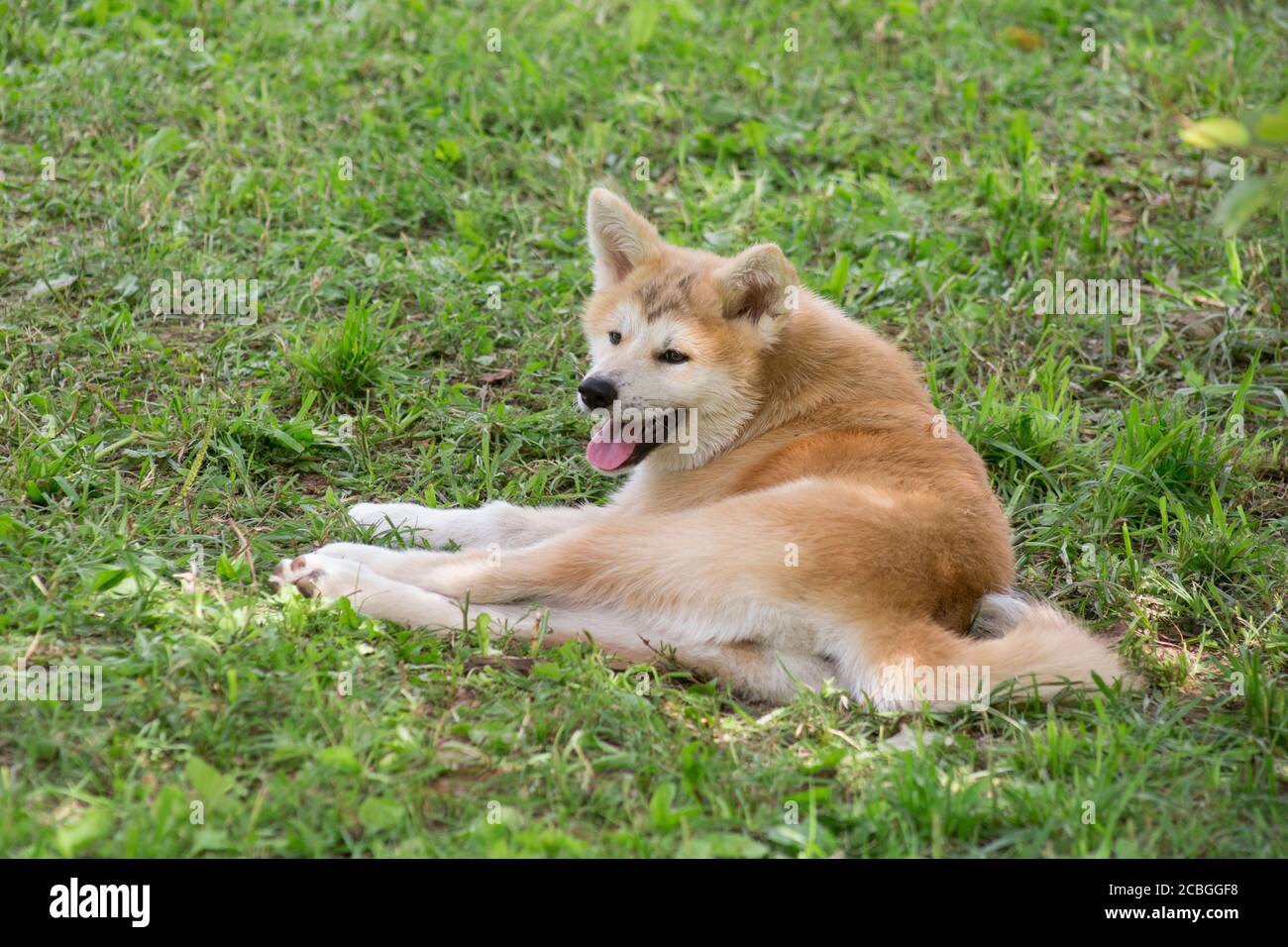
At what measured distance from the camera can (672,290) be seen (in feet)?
15.9

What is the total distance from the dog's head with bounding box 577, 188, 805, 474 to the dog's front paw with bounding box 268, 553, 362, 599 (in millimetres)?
1094

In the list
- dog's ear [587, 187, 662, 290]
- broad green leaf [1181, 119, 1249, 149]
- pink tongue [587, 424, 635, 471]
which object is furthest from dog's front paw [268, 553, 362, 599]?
broad green leaf [1181, 119, 1249, 149]

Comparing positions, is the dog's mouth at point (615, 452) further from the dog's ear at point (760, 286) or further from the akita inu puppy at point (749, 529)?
the dog's ear at point (760, 286)

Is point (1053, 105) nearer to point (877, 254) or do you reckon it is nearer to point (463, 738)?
point (877, 254)

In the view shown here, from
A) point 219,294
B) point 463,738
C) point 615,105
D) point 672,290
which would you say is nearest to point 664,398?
point 672,290

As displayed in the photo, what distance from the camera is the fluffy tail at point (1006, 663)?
12.4ft

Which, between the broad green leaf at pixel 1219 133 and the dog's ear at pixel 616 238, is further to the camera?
the dog's ear at pixel 616 238

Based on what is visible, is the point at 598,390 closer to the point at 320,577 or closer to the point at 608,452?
the point at 608,452

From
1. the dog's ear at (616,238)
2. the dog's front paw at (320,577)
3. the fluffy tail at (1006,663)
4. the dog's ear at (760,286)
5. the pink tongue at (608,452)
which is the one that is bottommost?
the fluffy tail at (1006,663)

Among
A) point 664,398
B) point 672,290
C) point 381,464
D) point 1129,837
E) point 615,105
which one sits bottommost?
point 1129,837

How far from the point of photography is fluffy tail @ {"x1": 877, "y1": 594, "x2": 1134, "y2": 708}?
3.79 m

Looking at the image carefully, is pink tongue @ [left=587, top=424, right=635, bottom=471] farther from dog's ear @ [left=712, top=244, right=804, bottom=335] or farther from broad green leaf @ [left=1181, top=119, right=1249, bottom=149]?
broad green leaf @ [left=1181, top=119, right=1249, bottom=149]

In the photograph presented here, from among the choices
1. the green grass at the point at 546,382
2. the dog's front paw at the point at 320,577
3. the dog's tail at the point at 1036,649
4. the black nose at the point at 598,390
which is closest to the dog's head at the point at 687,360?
the black nose at the point at 598,390

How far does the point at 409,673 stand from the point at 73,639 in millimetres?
1024
